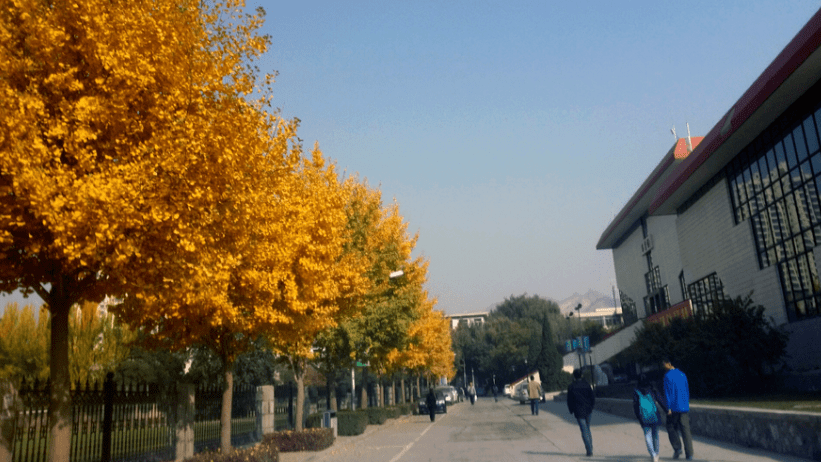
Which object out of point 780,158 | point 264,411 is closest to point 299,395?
point 264,411

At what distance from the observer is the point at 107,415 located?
38.3 feet

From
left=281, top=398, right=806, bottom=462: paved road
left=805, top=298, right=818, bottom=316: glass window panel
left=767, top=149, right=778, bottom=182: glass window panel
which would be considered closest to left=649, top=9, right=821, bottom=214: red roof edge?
left=767, top=149, right=778, bottom=182: glass window panel

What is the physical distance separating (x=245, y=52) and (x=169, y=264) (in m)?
3.58

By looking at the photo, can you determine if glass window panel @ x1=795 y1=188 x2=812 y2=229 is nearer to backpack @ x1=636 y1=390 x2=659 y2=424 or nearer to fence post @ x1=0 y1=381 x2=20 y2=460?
backpack @ x1=636 y1=390 x2=659 y2=424

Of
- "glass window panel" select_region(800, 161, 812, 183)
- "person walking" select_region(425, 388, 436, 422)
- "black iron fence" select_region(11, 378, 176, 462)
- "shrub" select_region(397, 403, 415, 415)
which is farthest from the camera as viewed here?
"shrub" select_region(397, 403, 415, 415)

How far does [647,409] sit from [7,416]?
10383 mm

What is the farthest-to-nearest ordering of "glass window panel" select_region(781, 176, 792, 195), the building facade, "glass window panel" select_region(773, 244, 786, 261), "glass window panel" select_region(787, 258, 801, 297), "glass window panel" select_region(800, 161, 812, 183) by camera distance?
"glass window panel" select_region(773, 244, 786, 261) < "glass window panel" select_region(787, 258, 801, 297) < "glass window panel" select_region(781, 176, 792, 195) < "glass window panel" select_region(800, 161, 812, 183) < the building facade

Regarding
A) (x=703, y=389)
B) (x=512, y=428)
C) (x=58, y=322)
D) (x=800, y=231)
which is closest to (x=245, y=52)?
(x=58, y=322)

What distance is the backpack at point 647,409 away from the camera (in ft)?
A: 37.5

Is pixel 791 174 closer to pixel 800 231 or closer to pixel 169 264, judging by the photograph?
pixel 800 231

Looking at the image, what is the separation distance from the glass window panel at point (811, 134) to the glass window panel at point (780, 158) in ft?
5.84

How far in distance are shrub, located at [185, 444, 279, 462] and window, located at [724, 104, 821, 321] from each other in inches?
817

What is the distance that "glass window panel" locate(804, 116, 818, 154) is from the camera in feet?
73.8

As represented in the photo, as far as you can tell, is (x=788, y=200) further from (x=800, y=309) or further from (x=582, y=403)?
(x=582, y=403)
